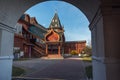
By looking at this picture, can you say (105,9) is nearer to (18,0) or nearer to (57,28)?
(18,0)

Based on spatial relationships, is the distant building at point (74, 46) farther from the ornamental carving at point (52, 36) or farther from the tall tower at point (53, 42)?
the ornamental carving at point (52, 36)

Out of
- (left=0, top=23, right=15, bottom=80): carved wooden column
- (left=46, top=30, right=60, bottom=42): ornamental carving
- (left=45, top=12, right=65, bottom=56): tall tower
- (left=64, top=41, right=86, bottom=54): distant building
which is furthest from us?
(left=64, top=41, right=86, bottom=54): distant building

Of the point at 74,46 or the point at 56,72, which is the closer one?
the point at 56,72

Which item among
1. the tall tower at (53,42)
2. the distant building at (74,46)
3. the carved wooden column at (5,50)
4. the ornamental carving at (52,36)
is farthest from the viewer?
the distant building at (74,46)

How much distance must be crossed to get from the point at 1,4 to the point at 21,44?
22.5 m

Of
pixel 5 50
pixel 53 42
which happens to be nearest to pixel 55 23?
pixel 53 42

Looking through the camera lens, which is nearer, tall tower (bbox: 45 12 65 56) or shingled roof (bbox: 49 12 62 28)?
tall tower (bbox: 45 12 65 56)

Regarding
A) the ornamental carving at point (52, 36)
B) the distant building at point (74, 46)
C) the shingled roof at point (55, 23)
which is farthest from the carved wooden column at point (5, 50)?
the distant building at point (74, 46)

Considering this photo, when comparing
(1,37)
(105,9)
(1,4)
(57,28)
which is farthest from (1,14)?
(57,28)

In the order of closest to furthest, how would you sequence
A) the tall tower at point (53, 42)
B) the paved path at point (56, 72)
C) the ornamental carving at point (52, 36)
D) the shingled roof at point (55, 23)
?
1. the paved path at point (56, 72)
2. the tall tower at point (53, 42)
3. the ornamental carving at point (52, 36)
4. the shingled roof at point (55, 23)

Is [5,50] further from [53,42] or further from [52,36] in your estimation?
[52,36]

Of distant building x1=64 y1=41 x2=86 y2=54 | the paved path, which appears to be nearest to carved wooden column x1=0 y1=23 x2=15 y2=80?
the paved path

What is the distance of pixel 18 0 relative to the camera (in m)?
4.55

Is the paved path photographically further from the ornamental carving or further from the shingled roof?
the shingled roof
